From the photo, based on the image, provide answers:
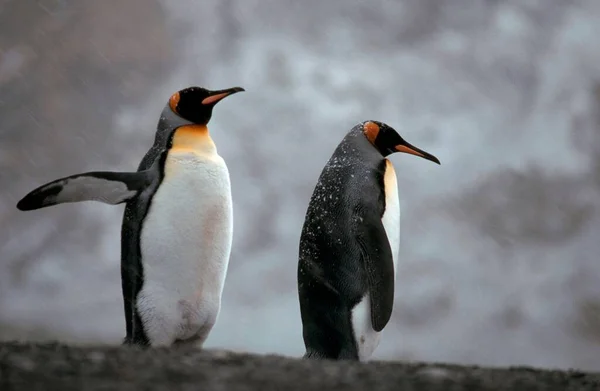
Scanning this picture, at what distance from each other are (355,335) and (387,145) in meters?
1.13

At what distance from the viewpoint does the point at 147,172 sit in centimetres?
389

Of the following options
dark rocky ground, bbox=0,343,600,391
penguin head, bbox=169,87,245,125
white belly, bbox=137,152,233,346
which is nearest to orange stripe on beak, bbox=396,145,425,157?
penguin head, bbox=169,87,245,125

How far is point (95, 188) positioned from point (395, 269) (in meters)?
1.56

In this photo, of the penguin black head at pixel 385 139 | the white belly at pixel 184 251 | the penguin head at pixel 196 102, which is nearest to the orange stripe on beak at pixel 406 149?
the penguin black head at pixel 385 139

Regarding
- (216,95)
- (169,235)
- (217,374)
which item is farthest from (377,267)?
(217,374)

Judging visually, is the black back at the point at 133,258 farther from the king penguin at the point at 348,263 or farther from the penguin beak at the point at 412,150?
the penguin beak at the point at 412,150

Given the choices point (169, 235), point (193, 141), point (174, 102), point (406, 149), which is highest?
point (174, 102)

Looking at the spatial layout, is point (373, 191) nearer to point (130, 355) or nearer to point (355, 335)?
point (355, 335)

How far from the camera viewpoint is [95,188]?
3.80m

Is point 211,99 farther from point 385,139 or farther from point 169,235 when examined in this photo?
point 385,139

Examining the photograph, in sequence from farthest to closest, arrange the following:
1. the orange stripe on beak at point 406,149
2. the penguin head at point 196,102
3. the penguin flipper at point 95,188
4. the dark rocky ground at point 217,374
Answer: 1. the orange stripe on beak at point 406,149
2. the penguin head at point 196,102
3. the penguin flipper at point 95,188
4. the dark rocky ground at point 217,374

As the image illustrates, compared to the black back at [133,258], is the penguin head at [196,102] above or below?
above

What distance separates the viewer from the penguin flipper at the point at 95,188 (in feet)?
12.3

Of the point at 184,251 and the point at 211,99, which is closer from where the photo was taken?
the point at 184,251
